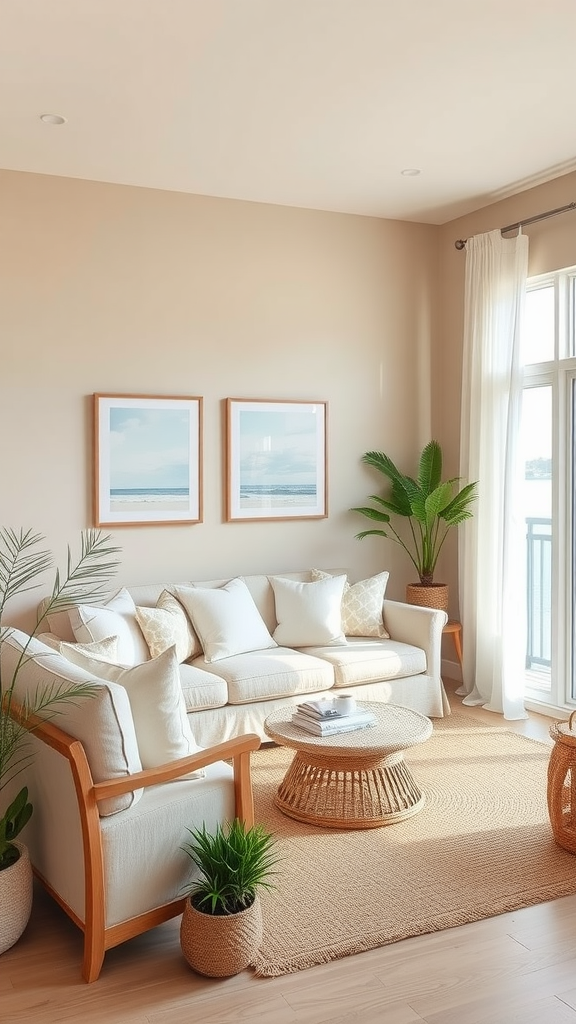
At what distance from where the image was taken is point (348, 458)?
5.83 meters

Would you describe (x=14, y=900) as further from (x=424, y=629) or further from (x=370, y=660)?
(x=424, y=629)

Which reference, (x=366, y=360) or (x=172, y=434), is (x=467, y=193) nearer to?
(x=366, y=360)

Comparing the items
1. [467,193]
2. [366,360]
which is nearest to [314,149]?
[467,193]

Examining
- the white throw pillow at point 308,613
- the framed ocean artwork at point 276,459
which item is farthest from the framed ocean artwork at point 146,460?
the white throw pillow at point 308,613

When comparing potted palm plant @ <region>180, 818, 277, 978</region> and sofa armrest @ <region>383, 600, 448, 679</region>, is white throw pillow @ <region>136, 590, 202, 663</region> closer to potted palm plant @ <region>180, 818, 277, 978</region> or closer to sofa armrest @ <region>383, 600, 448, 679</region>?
sofa armrest @ <region>383, 600, 448, 679</region>

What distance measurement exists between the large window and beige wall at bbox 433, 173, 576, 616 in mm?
292

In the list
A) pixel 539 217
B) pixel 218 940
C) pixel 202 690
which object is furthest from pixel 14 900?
pixel 539 217

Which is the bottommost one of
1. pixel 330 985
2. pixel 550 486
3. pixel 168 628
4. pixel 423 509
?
pixel 330 985

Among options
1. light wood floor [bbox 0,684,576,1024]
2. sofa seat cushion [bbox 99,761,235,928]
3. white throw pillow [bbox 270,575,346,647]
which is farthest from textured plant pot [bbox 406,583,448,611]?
sofa seat cushion [bbox 99,761,235,928]

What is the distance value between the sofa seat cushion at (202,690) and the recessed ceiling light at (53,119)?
2.70m

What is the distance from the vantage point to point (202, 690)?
4328 mm

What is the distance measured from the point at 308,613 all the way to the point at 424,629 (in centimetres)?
68

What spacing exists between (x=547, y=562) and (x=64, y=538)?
9.58 ft

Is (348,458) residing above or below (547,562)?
above
